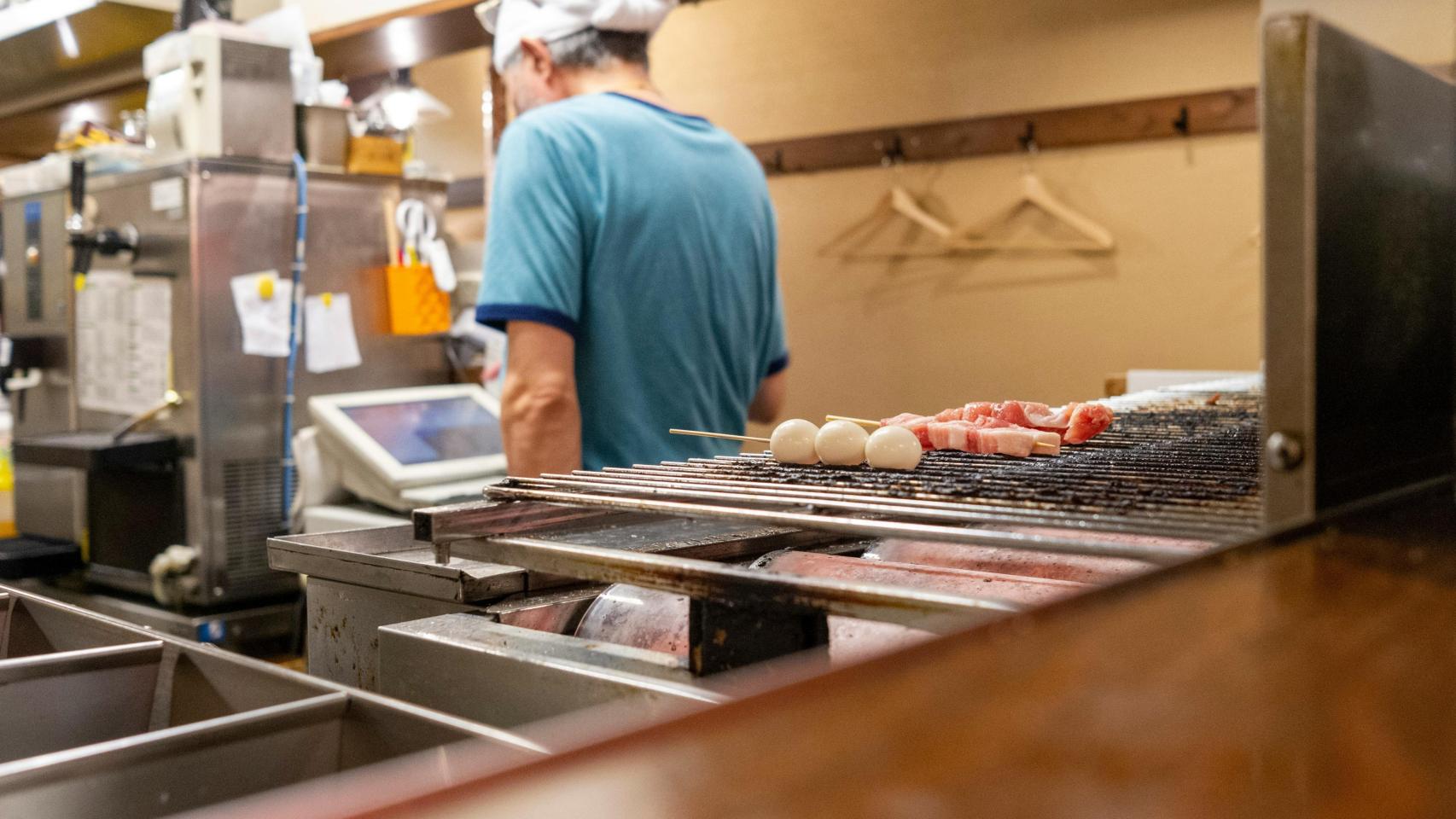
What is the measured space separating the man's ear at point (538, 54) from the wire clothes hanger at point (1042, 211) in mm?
2838

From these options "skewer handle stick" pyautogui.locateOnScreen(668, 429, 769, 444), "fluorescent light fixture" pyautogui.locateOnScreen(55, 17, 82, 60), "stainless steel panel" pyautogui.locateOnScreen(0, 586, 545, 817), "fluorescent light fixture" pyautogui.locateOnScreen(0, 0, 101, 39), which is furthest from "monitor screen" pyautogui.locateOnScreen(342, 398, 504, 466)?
"fluorescent light fixture" pyautogui.locateOnScreen(55, 17, 82, 60)

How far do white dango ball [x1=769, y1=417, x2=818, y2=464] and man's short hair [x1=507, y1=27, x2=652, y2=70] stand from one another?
52.9 inches

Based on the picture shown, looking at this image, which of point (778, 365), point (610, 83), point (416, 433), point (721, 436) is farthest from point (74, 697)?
point (416, 433)

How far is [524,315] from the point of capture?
7.31ft

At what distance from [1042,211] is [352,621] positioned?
410 centimetres

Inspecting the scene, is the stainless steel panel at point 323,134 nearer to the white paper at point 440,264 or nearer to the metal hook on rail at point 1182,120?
the white paper at point 440,264

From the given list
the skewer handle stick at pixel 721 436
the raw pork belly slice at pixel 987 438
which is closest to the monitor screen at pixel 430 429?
the skewer handle stick at pixel 721 436

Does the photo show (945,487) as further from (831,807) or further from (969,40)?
(969,40)

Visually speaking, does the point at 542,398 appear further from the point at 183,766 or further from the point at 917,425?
the point at 183,766

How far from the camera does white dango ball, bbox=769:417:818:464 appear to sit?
146cm

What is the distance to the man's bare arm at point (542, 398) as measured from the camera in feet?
7.38

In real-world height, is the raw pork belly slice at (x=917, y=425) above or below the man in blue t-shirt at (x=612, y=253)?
below

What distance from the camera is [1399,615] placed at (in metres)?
0.73

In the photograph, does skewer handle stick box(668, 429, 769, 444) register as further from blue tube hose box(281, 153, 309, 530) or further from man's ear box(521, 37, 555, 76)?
blue tube hose box(281, 153, 309, 530)
